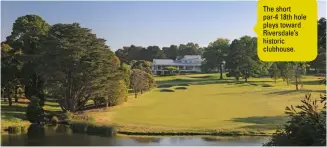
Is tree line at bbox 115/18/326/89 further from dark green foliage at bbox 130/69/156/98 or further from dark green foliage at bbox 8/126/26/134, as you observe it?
dark green foliage at bbox 8/126/26/134

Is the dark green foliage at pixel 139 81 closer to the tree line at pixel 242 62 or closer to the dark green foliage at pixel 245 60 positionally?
the tree line at pixel 242 62

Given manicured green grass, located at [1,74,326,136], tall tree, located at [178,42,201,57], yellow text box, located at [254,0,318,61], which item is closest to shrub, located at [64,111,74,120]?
manicured green grass, located at [1,74,326,136]

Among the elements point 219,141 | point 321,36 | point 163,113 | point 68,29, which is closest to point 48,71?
point 68,29

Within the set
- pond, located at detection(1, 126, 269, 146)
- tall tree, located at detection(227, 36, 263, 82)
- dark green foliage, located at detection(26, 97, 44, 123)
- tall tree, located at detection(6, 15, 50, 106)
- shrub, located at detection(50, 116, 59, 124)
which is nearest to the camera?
pond, located at detection(1, 126, 269, 146)

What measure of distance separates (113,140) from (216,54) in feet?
169

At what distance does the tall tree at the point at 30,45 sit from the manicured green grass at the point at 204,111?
5.86 metres

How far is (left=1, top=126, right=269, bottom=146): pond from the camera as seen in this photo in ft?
67.3

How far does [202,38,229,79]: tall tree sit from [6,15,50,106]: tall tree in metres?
Result: 39.7

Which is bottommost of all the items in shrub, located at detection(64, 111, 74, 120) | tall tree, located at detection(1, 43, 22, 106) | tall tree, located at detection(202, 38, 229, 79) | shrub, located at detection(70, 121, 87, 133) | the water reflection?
the water reflection

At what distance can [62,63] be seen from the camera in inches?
1246

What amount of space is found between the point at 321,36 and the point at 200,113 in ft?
74.2

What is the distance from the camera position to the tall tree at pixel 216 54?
7162cm

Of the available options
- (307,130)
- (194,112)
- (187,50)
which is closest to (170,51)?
(187,50)

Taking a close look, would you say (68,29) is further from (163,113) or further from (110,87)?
(163,113)
